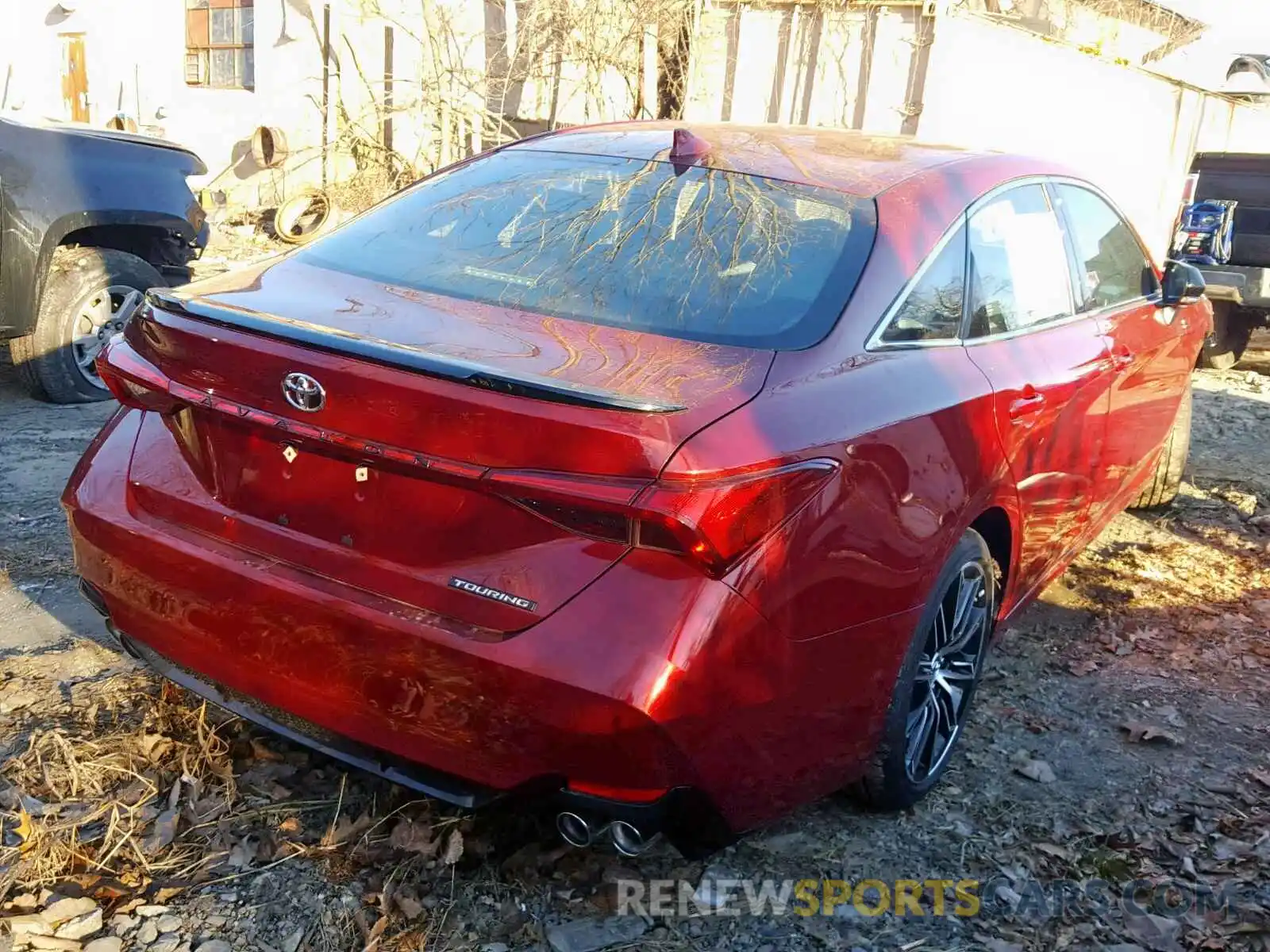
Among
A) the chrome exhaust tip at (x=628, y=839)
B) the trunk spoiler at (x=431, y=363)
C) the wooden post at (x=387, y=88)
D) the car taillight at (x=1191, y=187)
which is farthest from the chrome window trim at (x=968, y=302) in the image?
the wooden post at (x=387, y=88)

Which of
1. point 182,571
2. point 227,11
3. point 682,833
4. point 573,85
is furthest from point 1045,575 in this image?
point 227,11

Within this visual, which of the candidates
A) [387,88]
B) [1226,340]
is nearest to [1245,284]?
[1226,340]

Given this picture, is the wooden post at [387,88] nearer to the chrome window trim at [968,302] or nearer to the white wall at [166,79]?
the white wall at [166,79]

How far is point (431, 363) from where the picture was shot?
7.02 feet

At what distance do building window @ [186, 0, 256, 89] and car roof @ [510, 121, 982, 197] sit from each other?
10.9 meters

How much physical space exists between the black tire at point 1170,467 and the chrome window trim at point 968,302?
3.87 feet

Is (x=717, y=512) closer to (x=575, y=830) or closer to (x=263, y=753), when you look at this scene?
(x=575, y=830)

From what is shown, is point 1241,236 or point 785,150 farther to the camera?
point 1241,236

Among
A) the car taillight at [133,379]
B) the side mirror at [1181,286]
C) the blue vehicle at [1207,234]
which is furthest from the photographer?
the blue vehicle at [1207,234]

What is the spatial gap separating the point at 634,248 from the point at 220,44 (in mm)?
12314

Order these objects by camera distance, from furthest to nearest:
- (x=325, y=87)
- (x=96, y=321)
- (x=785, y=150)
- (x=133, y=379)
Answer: (x=325, y=87), (x=96, y=321), (x=785, y=150), (x=133, y=379)

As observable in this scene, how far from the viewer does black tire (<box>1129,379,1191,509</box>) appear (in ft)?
16.9

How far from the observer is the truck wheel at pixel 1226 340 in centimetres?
887

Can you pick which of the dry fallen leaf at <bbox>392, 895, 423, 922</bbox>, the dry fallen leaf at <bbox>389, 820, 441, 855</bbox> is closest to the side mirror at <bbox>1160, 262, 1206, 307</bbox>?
the dry fallen leaf at <bbox>389, 820, 441, 855</bbox>
